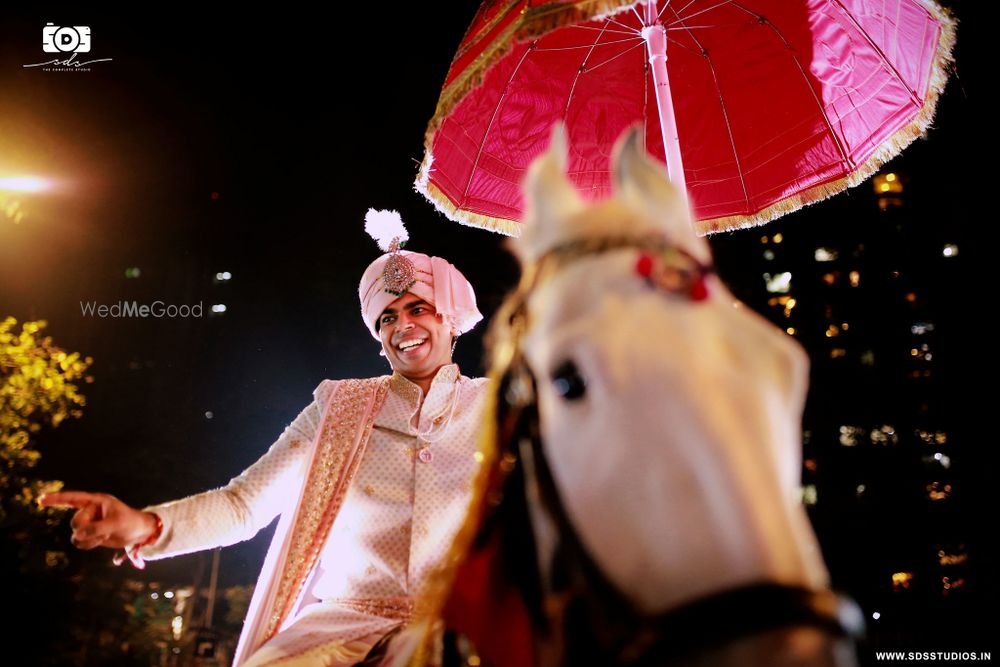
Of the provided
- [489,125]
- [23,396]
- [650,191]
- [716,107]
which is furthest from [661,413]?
[23,396]

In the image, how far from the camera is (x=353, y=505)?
8.54 feet

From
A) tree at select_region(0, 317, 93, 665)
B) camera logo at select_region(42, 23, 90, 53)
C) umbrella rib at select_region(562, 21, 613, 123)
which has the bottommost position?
tree at select_region(0, 317, 93, 665)

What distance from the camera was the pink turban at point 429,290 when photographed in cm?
313

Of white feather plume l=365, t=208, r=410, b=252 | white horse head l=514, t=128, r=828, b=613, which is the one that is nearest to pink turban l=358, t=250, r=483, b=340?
white feather plume l=365, t=208, r=410, b=252

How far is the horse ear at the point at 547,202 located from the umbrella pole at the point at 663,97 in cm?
148

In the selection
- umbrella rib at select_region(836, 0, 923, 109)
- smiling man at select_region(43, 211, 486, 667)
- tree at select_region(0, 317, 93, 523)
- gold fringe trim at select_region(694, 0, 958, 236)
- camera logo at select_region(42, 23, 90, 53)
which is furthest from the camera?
tree at select_region(0, 317, 93, 523)

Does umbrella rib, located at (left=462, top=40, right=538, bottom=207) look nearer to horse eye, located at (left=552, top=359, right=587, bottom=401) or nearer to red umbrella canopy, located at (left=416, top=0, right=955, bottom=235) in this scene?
red umbrella canopy, located at (left=416, top=0, right=955, bottom=235)

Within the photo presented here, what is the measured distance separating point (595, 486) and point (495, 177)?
9.33 feet

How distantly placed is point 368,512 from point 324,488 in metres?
0.23

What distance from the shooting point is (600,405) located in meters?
0.90

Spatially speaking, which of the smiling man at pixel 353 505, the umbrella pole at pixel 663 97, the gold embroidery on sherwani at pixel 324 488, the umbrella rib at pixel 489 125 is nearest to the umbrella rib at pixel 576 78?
the umbrella rib at pixel 489 125

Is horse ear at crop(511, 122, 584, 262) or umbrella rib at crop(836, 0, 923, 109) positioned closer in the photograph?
horse ear at crop(511, 122, 584, 262)

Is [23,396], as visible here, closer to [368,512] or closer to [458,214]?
[458,214]

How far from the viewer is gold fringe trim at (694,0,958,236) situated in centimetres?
252
